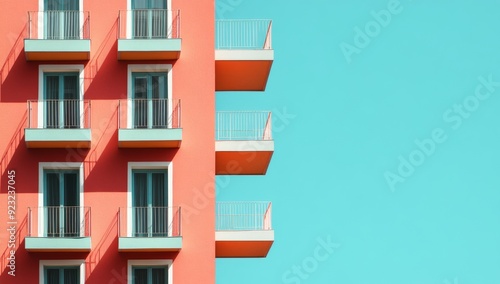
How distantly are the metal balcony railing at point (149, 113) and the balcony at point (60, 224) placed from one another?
9.56ft

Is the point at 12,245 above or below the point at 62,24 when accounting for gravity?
below

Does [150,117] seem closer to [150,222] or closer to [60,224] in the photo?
[150,222]

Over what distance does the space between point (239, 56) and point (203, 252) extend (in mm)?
6142

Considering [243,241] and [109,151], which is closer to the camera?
[109,151]

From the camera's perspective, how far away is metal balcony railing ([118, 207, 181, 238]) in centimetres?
4850

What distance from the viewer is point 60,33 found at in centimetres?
4978

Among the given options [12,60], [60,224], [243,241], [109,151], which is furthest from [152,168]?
[12,60]

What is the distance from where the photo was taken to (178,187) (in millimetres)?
49000

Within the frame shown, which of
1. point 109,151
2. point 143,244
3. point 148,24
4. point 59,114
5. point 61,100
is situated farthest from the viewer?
point 148,24

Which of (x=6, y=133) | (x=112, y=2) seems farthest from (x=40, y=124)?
(x=112, y=2)

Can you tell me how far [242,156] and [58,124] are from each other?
571 centimetres

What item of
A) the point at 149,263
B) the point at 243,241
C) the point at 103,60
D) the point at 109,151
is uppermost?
the point at 103,60

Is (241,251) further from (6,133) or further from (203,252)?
(6,133)

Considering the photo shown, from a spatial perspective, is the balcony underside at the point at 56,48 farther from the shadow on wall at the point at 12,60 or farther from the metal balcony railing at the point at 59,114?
the metal balcony railing at the point at 59,114
